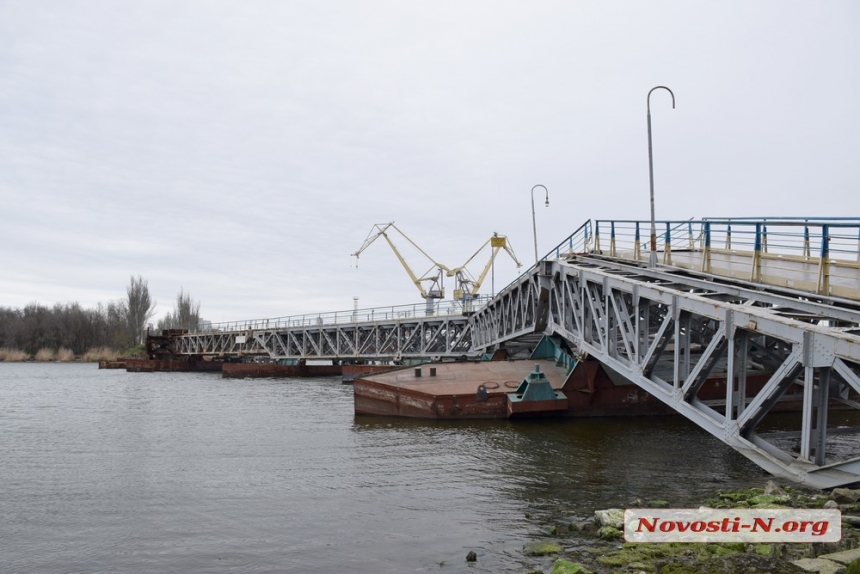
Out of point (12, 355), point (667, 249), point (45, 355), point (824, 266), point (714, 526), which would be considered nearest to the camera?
point (714, 526)

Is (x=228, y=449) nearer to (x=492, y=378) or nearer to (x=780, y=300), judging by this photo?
(x=492, y=378)

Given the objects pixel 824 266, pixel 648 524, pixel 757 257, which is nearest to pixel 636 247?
pixel 757 257

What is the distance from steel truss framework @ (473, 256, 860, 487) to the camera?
11773 mm

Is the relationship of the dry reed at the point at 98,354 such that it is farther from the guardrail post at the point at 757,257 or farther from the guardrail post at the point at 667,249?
the guardrail post at the point at 757,257

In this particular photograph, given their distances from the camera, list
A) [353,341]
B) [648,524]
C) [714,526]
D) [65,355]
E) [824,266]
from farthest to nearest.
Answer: [65,355]
[353,341]
[824,266]
[648,524]
[714,526]

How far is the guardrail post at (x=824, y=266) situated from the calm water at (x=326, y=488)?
4.77 m

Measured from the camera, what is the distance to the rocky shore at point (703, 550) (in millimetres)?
8328

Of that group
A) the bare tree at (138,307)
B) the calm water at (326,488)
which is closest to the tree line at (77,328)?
the bare tree at (138,307)

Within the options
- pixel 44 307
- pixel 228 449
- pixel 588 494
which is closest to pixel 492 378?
pixel 228 449

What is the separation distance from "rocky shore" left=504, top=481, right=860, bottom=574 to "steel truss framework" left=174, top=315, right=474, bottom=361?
46.7m

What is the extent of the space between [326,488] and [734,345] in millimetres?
10599

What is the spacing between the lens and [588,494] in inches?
576

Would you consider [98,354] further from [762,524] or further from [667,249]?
[762,524]

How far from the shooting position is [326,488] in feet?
53.8
